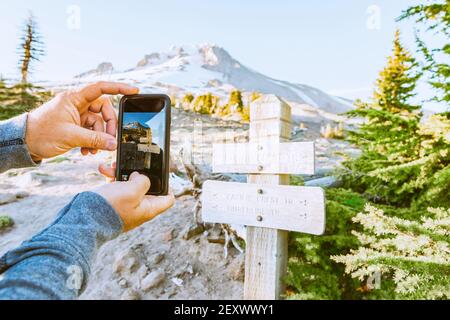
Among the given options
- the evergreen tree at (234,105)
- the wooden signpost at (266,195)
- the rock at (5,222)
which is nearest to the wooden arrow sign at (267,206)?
the wooden signpost at (266,195)

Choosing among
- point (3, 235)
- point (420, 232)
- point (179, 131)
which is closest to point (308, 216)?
point (420, 232)

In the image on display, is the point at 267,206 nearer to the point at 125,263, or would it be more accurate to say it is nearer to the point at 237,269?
the point at 237,269

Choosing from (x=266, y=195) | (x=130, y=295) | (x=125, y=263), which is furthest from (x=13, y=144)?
(x=125, y=263)

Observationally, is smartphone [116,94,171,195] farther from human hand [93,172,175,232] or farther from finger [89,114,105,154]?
finger [89,114,105,154]

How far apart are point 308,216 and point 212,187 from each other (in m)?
0.43

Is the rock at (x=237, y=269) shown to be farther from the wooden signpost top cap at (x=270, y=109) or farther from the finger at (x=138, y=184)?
the finger at (x=138, y=184)

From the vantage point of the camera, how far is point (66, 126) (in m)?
0.68

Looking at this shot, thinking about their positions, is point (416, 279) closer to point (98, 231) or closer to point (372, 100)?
point (98, 231)

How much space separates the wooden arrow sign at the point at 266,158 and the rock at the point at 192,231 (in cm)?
74

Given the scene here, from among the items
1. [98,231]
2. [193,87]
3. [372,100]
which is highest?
[193,87]

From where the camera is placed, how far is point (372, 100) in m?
3.08

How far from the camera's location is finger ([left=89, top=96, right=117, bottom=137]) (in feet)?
2.55

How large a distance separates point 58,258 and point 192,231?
1651 millimetres

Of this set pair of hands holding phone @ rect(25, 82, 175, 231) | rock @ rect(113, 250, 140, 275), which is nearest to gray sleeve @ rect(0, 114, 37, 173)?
pair of hands holding phone @ rect(25, 82, 175, 231)
